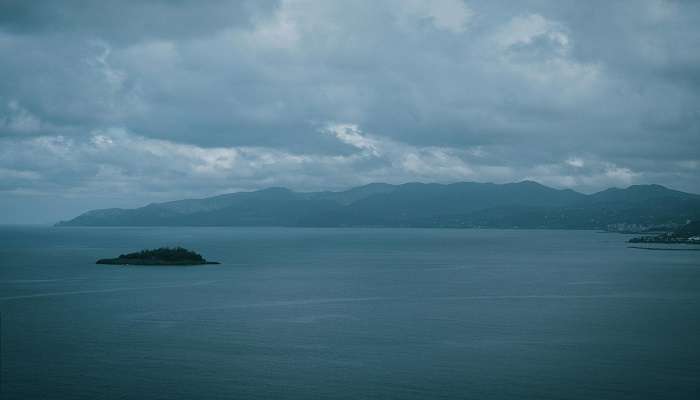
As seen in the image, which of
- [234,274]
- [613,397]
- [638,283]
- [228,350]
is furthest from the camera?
[234,274]

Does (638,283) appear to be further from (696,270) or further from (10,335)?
(10,335)

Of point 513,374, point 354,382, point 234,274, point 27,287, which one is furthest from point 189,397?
point 234,274

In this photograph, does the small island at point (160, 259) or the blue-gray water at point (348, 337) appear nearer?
the blue-gray water at point (348, 337)

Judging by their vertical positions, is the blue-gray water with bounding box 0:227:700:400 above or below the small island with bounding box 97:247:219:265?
below

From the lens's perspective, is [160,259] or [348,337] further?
[160,259]

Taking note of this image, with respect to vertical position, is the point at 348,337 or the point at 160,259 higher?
the point at 160,259

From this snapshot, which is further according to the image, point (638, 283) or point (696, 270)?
point (696, 270)

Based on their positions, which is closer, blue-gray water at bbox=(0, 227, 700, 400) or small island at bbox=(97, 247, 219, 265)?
blue-gray water at bbox=(0, 227, 700, 400)

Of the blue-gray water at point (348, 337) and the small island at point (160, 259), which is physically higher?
the small island at point (160, 259)
